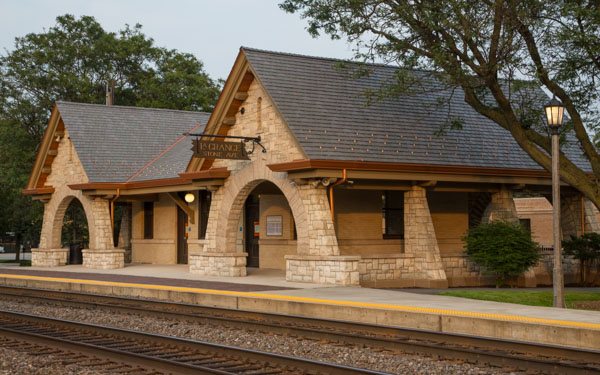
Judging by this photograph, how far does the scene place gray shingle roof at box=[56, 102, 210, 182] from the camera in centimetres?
2797

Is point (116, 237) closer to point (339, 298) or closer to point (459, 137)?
point (459, 137)

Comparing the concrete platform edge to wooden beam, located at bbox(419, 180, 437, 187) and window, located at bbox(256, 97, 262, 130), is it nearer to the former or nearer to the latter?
window, located at bbox(256, 97, 262, 130)

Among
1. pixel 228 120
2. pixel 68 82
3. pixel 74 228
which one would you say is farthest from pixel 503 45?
pixel 68 82

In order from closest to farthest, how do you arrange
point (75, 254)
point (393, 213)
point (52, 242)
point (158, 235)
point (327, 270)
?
point (327, 270) → point (393, 213) → point (158, 235) → point (52, 242) → point (75, 254)

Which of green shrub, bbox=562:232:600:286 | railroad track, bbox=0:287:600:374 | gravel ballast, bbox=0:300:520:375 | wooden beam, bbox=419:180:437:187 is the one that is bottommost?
gravel ballast, bbox=0:300:520:375

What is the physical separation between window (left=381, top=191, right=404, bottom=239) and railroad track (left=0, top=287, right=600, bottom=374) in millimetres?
8763

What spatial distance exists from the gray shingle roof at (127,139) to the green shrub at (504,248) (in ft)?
36.6

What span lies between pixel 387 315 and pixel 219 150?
8.53 metres

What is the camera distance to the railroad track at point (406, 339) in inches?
354

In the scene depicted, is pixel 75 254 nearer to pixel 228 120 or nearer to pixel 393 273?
pixel 228 120

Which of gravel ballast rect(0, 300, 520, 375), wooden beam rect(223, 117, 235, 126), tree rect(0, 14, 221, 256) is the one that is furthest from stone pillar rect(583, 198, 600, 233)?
tree rect(0, 14, 221, 256)

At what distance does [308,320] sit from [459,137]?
1108cm

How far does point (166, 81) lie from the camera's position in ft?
161

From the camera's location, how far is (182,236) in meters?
28.7
